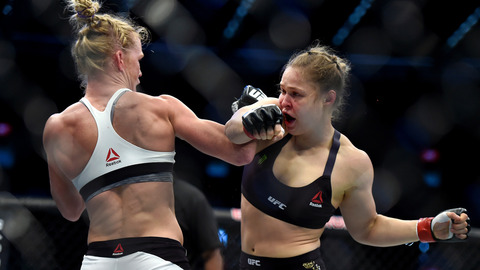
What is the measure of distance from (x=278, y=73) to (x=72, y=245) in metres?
2.73

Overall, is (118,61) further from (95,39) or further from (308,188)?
(308,188)

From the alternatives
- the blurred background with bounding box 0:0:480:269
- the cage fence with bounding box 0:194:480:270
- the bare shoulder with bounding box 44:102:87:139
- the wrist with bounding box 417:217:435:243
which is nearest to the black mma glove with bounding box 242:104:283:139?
the bare shoulder with bounding box 44:102:87:139

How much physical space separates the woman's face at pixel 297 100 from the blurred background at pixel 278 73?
205 centimetres

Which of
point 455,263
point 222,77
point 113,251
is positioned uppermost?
point 113,251

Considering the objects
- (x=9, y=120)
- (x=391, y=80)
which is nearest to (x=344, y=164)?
(x=391, y=80)

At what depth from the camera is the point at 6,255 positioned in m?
2.40

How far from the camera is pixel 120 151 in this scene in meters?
1.56

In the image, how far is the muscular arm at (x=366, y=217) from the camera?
2.20 meters

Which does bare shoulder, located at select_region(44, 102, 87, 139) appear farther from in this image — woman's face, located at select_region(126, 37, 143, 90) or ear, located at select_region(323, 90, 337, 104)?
ear, located at select_region(323, 90, 337, 104)

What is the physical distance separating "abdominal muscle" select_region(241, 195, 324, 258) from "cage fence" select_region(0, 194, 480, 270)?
56cm

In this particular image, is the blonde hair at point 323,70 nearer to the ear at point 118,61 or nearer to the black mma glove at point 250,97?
the black mma glove at point 250,97

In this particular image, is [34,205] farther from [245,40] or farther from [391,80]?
[391,80]

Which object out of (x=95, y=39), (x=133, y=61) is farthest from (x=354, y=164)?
(x=95, y=39)

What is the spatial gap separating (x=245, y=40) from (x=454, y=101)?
87.2 inches
